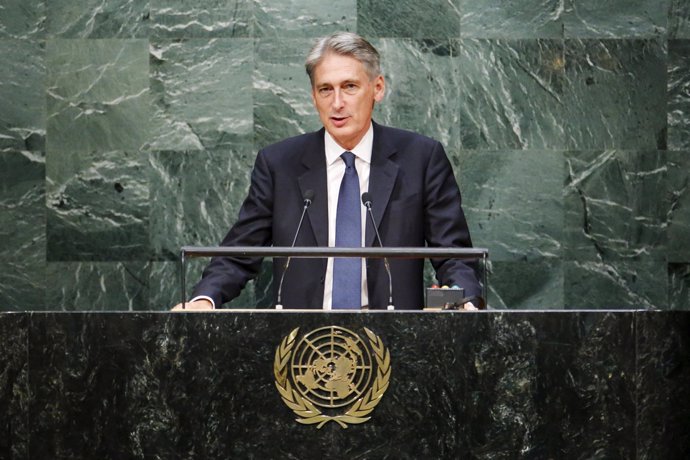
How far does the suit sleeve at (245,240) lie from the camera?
442 centimetres

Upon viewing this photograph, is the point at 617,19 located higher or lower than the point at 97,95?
higher

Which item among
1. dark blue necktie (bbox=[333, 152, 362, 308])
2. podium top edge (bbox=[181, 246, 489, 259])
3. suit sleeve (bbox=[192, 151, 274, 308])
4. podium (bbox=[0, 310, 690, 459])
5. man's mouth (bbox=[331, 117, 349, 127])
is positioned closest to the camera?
podium (bbox=[0, 310, 690, 459])

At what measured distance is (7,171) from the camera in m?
6.04

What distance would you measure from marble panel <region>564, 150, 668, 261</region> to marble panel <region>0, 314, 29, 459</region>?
138 inches

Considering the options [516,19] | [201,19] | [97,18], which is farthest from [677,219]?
[97,18]

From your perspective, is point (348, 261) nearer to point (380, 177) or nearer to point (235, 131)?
point (380, 177)

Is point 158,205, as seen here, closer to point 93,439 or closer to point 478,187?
point 478,187

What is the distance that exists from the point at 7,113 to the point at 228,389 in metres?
3.33

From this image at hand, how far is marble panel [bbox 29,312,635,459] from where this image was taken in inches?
125

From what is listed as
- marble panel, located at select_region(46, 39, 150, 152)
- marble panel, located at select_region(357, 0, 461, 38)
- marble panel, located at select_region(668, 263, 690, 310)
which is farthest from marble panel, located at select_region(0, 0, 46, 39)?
marble panel, located at select_region(668, 263, 690, 310)

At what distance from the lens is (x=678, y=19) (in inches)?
240

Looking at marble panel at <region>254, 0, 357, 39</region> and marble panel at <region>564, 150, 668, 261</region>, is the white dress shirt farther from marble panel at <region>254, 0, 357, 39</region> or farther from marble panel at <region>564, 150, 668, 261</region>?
marble panel at <region>564, 150, 668, 261</region>

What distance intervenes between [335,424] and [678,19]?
3736mm

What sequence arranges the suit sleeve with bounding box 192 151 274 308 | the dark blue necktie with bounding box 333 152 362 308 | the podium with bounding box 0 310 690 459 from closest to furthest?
1. the podium with bounding box 0 310 690 459
2. the suit sleeve with bounding box 192 151 274 308
3. the dark blue necktie with bounding box 333 152 362 308
